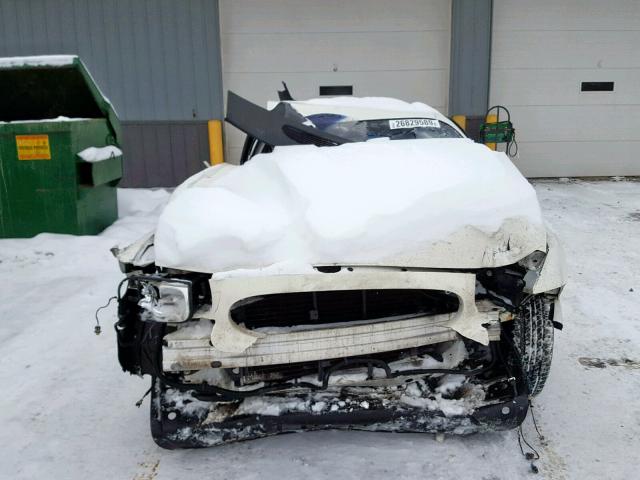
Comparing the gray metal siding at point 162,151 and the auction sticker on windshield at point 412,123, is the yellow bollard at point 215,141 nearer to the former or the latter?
the gray metal siding at point 162,151

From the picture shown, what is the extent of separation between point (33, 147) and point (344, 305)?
4612 millimetres

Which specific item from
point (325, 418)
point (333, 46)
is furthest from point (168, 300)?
point (333, 46)

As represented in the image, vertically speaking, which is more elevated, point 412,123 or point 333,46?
point 333,46

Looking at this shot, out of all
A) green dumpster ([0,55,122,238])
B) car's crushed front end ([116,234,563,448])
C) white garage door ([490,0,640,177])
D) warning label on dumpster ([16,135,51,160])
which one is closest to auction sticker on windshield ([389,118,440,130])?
car's crushed front end ([116,234,563,448])

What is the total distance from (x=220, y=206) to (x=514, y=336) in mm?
1464

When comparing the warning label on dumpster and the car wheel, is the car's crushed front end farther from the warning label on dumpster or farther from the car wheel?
the warning label on dumpster

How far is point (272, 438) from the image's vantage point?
108 inches

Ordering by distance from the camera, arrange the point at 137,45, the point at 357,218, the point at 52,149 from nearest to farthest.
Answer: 1. the point at 357,218
2. the point at 52,149
3. the point at 137,45

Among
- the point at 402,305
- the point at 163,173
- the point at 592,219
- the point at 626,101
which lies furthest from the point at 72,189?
the point at 626,101

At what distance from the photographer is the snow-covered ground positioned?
2.51 m

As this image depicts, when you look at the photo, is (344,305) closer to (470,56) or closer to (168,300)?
(168,300)

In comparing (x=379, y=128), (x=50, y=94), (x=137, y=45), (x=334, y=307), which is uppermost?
(x=137, y=45)

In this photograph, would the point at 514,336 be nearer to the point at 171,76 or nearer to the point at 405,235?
the point at 405,235

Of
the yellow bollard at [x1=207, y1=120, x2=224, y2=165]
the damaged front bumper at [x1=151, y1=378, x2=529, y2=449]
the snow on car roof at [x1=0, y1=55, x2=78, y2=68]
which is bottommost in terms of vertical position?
the damaged front bumper at [x1=151, y1=378, x2=529, y2=449]
